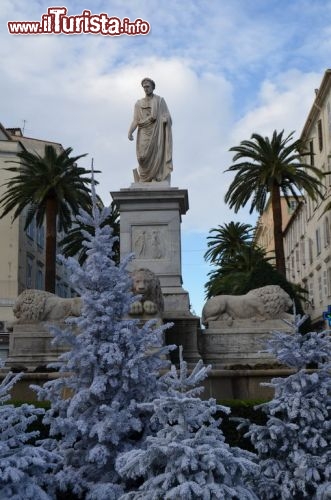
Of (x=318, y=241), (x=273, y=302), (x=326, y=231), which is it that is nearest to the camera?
(x=273, y=302)

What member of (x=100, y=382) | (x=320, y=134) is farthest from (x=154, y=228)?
(x=320, y=134)

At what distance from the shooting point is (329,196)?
46.0 metres

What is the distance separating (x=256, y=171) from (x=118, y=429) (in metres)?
28.6

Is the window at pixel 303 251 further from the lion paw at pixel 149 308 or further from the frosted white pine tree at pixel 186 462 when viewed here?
the frosted white pine tree at pixel 186 462

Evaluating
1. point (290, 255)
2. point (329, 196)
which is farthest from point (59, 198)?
point (290, 255)

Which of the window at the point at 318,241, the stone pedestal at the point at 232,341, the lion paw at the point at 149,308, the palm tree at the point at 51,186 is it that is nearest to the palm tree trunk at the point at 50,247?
the palm tree at the point at 51,186

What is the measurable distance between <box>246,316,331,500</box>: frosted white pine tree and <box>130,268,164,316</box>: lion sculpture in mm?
4454

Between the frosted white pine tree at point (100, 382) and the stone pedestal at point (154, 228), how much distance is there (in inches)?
287

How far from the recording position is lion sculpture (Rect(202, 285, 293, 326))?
1234cm

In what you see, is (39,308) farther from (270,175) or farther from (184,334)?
(270,175)

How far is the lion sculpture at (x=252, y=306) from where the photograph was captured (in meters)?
12.3

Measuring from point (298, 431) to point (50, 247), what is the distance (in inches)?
1001

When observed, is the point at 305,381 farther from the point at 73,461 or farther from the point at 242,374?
the point at 242,374

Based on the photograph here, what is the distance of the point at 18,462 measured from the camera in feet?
15.0
